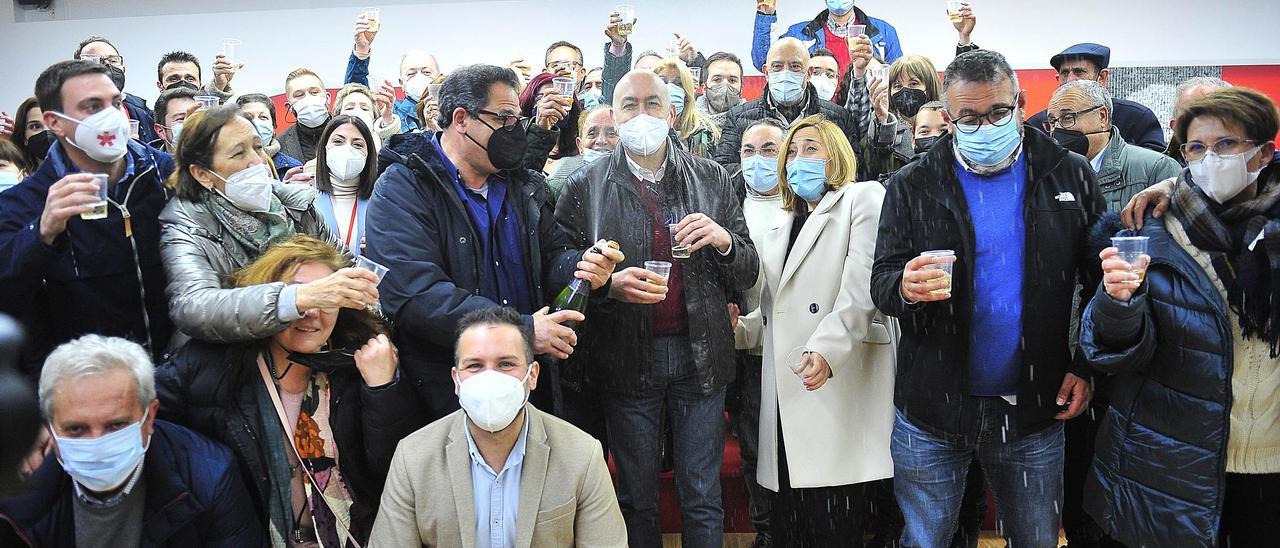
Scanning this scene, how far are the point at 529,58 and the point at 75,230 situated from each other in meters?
7.03

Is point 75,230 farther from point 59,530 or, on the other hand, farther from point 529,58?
point 529,58

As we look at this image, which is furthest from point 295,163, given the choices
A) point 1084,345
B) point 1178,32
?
point 1178,32

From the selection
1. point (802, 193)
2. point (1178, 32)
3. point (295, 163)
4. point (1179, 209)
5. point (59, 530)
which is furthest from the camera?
point (1178, 32)

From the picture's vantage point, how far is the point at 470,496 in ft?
8.79

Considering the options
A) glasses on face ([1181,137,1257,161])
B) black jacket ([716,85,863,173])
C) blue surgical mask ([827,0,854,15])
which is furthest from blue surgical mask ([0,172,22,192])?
blue surgical mask ([827,0,854,15])

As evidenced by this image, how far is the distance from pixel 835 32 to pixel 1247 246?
4286 millimetres

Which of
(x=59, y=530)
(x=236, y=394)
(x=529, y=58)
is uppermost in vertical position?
(x=529, y=58)

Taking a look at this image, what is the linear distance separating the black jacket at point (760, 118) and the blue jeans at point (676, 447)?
1.44m

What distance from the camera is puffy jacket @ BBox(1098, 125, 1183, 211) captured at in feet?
11.9

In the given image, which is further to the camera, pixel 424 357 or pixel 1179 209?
pixel 424 357

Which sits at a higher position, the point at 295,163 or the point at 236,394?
the point at 295,163

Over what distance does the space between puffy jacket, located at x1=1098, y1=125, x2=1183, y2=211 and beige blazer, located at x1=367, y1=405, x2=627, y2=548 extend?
2175 mm

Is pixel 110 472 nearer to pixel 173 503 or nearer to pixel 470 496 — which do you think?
pixel 173 503

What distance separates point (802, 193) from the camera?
11.5ft
